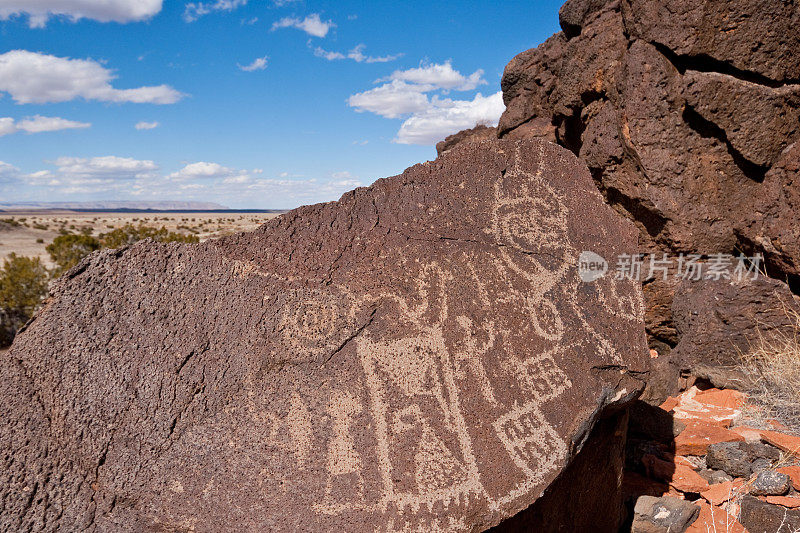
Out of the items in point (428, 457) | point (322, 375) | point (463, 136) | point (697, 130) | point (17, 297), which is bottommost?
point (17, 297)

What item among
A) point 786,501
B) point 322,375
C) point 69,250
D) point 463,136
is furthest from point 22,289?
point 786,501

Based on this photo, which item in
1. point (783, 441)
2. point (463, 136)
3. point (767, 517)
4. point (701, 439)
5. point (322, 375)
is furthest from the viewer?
point (463, 136)

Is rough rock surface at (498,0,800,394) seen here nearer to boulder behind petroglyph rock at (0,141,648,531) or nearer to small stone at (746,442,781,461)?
small stone at (746,442,781,461)

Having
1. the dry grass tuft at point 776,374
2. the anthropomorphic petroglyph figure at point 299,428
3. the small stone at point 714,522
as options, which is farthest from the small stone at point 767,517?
the anthropomorphic petroglyph figure at point 299,428

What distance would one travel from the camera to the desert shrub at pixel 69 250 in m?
8.66

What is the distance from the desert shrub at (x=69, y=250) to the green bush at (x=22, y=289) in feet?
2.86

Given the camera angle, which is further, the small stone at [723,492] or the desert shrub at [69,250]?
the desert shrub at [69,250]

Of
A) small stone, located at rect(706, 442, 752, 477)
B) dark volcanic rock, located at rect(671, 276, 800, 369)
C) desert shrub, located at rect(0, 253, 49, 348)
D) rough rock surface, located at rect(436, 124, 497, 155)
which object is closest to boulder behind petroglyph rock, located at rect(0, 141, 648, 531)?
small stone, located at rect(706, 442, 752, 477)

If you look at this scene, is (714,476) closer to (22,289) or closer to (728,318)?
(728,318)

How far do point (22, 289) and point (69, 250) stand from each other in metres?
1.93

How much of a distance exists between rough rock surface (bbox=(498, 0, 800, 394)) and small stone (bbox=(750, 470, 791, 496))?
1233 mm

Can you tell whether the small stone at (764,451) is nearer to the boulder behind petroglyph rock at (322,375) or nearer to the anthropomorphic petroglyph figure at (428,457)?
the boulder behind petroglyph rock at (322,375)

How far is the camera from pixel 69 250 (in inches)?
352

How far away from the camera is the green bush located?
7.01m
